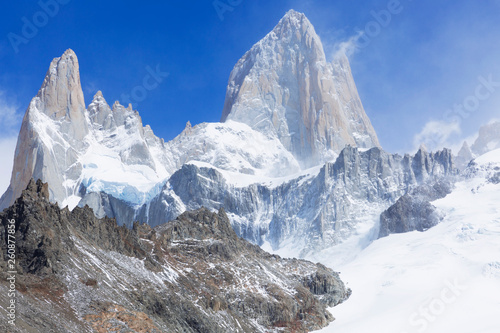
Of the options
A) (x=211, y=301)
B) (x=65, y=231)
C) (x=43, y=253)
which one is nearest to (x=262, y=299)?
(x=211, y=301)

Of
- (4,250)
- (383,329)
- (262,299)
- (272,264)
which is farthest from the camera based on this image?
(272,264)

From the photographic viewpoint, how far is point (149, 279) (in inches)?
4215

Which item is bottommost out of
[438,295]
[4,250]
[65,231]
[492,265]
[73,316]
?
[73,316]

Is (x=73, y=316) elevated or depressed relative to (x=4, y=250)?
depressed

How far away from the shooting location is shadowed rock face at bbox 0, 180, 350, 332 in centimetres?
7988

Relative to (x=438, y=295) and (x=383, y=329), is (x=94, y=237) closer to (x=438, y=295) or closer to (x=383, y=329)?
(x=383, y=329)

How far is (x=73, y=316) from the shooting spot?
7688cm

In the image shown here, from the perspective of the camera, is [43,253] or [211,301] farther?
[211,301]

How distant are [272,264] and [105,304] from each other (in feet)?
289

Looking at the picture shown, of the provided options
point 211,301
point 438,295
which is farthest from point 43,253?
point 438,295

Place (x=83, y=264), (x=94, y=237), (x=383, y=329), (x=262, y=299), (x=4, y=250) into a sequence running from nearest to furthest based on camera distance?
(x=4, y=250)
(x=83, y=264)
(x=94, y=237)
(x=262, y=299)
(x=383, y=329)

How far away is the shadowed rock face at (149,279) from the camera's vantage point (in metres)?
79.9

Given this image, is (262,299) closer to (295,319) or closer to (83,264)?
(295,319)

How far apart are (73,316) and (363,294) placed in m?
127
